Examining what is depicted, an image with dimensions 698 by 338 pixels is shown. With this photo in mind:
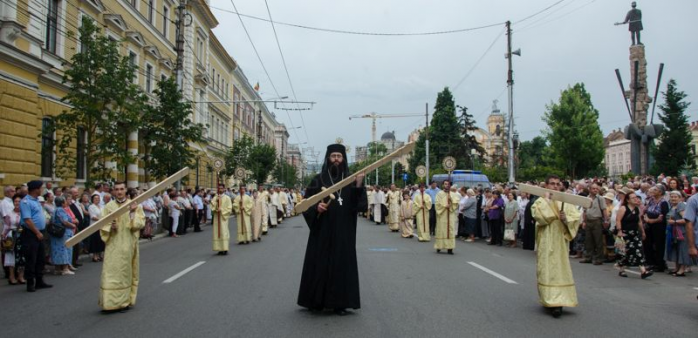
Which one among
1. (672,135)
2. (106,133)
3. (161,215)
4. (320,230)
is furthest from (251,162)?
(320,230)

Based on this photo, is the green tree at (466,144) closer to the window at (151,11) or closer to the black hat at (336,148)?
the window at (151,11)

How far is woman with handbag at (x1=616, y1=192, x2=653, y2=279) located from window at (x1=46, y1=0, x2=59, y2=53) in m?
19.1

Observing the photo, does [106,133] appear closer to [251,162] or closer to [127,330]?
[127,330]

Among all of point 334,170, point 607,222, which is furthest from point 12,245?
point 607,222

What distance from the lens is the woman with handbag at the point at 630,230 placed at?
1030 cm

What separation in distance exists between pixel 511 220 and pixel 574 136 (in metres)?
34.2

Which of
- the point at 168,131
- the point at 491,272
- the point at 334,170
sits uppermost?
the point at 168,131

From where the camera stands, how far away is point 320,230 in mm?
6633

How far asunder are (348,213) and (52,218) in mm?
7079

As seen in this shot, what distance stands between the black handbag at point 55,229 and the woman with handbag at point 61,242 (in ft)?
0.11

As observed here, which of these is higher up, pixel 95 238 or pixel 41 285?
pixel 95 238

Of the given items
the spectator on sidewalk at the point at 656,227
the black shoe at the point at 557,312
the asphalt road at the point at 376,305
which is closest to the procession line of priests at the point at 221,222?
the asphalt road at the point at 376,305

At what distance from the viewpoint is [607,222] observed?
496 inches

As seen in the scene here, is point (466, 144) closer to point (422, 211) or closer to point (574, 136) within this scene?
point (574, 136)
